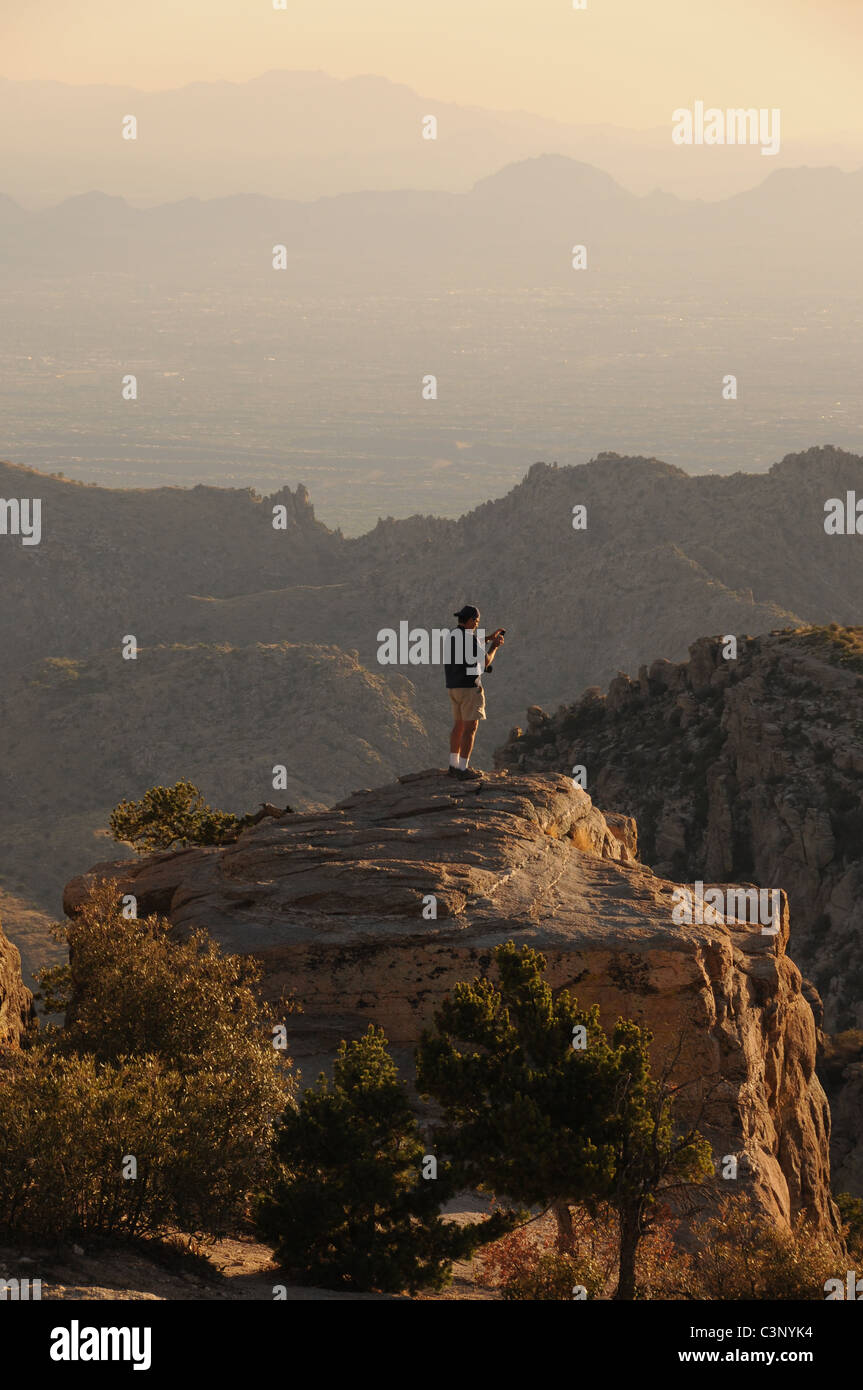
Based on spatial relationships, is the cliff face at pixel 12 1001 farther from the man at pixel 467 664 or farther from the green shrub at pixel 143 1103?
the man at pixel 467 664

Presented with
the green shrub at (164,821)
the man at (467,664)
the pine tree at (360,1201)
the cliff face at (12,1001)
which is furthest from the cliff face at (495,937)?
the green shrub at (164,821)

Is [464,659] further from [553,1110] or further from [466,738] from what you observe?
[553,1110]

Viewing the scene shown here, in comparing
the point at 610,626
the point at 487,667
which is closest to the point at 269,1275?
the point at 487,667

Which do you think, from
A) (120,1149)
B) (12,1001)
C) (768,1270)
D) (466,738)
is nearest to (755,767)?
(466,738)

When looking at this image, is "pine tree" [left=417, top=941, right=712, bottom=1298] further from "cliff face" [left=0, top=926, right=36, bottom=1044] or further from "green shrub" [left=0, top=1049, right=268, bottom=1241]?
"cliff face" [left=0, top=926, right=36, bottom=1044]

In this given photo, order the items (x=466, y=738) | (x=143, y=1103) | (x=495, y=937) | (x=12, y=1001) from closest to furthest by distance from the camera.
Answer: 1. (x=143, y=1103)
2. (x=12, y=1001)
3. (x=495, y=937)
4. (x=466, y=738)

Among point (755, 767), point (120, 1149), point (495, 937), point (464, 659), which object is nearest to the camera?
point (120, 1149)
